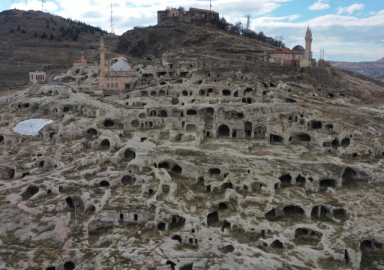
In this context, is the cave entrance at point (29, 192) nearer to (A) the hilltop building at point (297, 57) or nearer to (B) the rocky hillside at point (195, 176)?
(B) the rocky hillside at point (195, 176)

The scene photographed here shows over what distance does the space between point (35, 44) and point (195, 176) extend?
85.6m

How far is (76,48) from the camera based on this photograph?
101500 mm

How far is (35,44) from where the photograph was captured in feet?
321

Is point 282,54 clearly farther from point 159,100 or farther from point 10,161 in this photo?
point 10,161

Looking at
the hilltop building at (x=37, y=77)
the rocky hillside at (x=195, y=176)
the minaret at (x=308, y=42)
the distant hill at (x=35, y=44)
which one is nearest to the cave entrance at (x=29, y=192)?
the rocky hillside at (x=195, y=176)

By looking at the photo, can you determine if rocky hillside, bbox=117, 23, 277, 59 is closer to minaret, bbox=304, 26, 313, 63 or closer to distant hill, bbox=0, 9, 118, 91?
minaret, bbox=304, 26, 313, 63

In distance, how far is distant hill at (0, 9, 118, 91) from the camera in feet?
270

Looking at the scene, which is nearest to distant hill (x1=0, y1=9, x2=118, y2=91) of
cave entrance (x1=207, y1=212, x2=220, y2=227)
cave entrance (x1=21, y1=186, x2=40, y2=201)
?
cave entrance (x1=21, y1=186, x2=40, y2=201)

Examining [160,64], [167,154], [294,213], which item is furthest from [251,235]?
[160,64]

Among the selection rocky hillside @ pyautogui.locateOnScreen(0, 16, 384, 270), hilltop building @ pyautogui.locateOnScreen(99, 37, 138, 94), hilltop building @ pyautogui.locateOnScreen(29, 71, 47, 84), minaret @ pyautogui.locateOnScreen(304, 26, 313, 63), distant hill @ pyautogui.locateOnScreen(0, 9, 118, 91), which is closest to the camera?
rocky hillside @ pyautogui.locateOnScreen(0, 16, 384, 270)

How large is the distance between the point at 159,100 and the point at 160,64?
17.5 meters

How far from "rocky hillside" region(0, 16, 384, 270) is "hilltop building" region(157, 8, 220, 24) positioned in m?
35.9

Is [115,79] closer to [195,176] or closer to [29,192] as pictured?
[195,176]

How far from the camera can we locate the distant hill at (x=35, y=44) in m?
82.4
